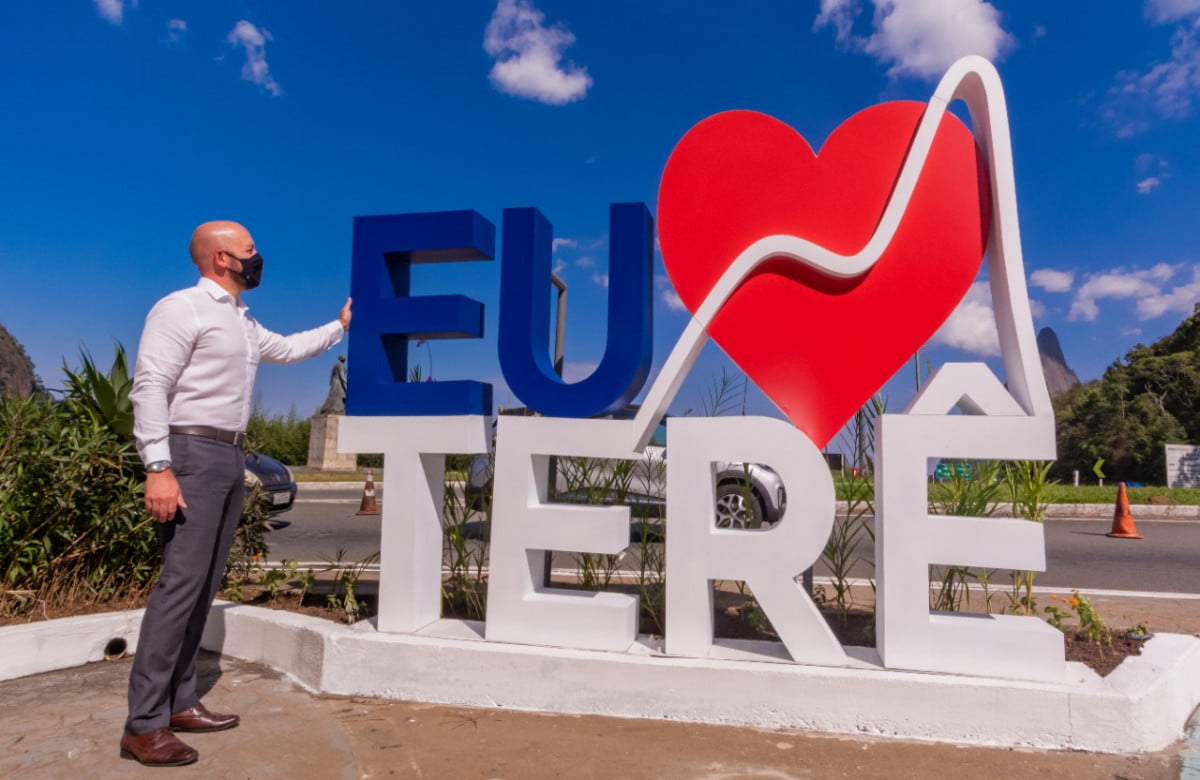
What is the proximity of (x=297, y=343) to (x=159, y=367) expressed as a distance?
32.4 inches

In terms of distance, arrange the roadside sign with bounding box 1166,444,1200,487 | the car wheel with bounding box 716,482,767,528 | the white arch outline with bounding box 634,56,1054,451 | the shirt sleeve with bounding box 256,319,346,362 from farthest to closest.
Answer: the roadside sign with bounding box 1166,444,1200,487 < the car wheel with bounding box 716,482,767,528 < the shirt sleeve with bounding box 256,319,346,362 < the white arch outline with bounding box 634,56,1054,451

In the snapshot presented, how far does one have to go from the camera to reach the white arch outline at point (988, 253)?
3.39 metres

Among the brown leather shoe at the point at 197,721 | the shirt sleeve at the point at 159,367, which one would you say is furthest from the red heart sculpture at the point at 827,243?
the brown leather shoe at the point at 197,721

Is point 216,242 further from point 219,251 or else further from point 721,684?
point 721,684

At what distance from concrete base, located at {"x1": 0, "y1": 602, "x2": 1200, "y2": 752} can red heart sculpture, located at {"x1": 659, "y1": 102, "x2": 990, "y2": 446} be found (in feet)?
3.67

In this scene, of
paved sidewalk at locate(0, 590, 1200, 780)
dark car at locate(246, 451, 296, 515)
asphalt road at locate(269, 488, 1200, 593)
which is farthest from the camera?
dark car at locate(246, 451, 296, 515)

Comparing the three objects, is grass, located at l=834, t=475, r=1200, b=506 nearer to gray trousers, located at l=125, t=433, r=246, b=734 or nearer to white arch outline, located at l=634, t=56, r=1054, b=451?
white arch outline, located at l=634, t=56, r=1054, b=451

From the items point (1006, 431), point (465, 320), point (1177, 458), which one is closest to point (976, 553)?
point (1006, 431)

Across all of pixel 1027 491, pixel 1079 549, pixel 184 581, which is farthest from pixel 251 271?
pixel 1079 549

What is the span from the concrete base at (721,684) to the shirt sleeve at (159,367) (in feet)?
4.15

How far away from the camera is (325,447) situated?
74.4 feet

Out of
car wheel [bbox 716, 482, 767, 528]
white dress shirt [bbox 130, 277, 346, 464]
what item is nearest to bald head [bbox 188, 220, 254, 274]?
white dress shirt [bbox 130, 277, 346, 464]

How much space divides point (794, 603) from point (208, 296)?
2653 millimetres

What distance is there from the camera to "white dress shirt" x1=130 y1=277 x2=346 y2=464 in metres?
2.83
